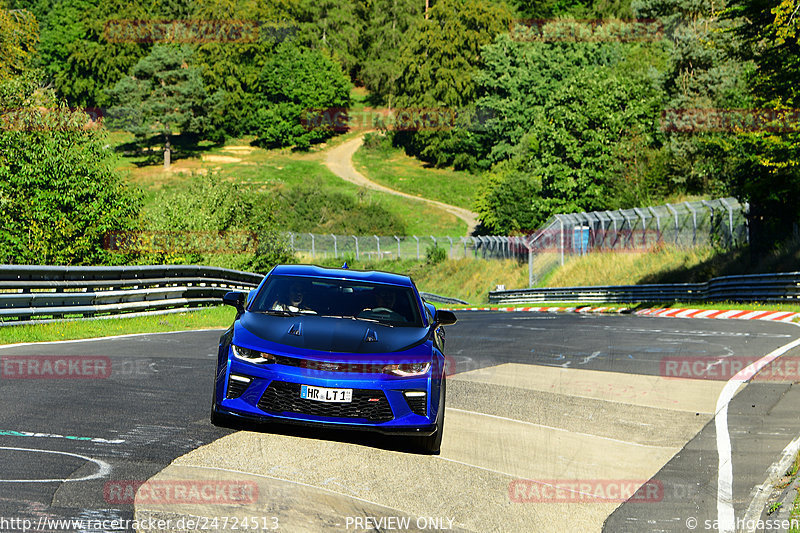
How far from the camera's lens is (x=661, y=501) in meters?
6.84

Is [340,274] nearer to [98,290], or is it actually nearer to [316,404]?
[316,404]

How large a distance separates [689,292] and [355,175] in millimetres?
68425

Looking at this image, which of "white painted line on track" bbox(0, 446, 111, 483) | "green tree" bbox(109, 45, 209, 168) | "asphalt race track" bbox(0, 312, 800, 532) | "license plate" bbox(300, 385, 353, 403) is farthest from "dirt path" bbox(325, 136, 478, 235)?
"white painted line on track" bbox(0, 446, 111, 483)

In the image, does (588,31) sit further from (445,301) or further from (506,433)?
(506,433)

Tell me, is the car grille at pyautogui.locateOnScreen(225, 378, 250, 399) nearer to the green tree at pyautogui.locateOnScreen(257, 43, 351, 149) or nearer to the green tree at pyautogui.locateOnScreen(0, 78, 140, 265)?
the green tree at pyautogui.locateOnScreen(0, 78, 140, 265)

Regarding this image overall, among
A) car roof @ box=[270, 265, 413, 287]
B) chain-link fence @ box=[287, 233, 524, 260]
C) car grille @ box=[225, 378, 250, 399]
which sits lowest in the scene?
chain-link fence @ box=[287, 233, 524, 260]

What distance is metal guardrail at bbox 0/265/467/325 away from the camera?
15922 mm

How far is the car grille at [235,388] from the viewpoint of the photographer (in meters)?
7.06

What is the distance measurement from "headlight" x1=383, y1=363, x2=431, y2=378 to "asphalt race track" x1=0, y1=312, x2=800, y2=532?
547 mm

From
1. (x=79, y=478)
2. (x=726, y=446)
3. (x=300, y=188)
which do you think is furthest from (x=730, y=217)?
(x=300, y=188)

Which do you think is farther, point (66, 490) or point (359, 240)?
point (359, 240)

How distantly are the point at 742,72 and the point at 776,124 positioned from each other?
3700cm

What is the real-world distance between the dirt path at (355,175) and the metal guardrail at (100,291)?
200 feet

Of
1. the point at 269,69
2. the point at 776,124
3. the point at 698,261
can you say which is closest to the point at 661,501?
the point at 776,124
